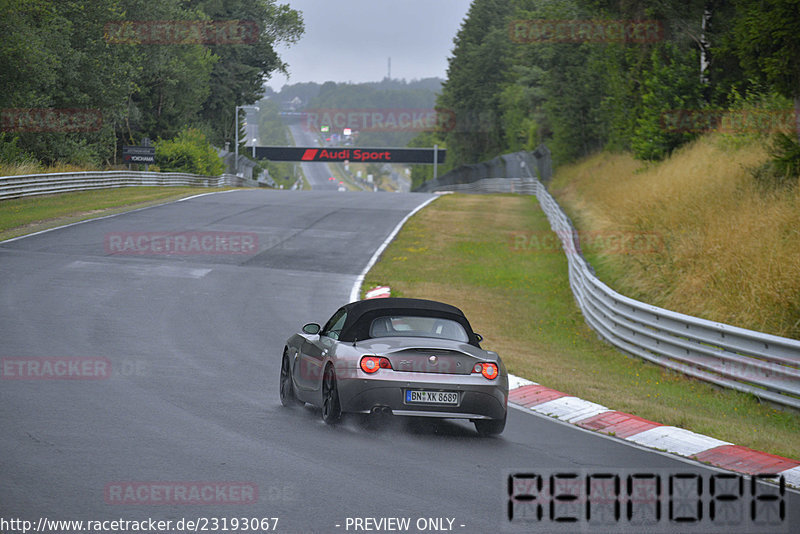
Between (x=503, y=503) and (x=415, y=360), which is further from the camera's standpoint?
(x=415, y=360)

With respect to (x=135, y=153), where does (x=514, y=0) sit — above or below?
above

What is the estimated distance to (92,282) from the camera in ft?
65.9

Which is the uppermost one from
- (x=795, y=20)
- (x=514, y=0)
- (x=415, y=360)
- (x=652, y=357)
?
(x=514, y=0)

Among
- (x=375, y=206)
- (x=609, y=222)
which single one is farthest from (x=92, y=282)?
(x=375, y=206)

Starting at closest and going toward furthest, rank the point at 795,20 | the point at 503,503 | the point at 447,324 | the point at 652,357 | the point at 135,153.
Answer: the point at 503,503
the point at 447,324
the point at 652,357
the point at 795,20
the point at 135,153

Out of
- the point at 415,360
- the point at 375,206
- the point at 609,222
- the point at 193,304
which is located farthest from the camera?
the point at 375,206

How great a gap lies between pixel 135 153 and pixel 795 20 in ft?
148

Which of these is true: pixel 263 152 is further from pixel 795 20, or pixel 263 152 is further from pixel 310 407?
pixel 310 407

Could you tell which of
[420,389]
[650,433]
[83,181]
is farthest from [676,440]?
[83,181]

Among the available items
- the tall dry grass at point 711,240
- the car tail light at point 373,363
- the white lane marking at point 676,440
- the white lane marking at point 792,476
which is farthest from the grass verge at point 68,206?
the white lane marking at point 792,476

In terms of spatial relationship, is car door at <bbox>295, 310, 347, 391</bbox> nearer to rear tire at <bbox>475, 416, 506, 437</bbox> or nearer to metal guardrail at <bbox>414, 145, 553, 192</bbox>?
rear tire at <bbox>475, 416, 506, 437</bbox>

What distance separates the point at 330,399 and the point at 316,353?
2.73ft

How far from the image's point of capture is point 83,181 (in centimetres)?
4522

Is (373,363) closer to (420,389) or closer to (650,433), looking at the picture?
(420,389)
